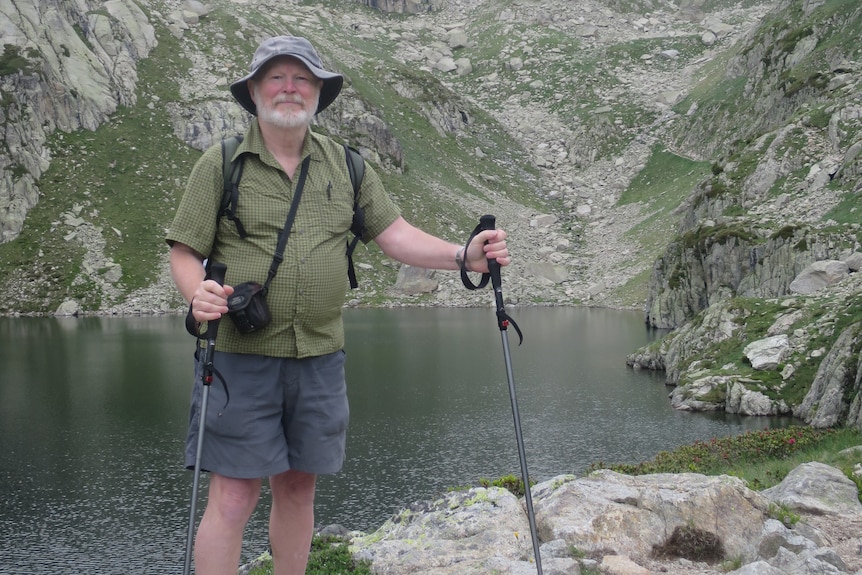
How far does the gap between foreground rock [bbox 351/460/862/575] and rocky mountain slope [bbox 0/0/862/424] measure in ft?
111

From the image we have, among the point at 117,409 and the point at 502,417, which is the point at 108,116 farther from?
the point at 502,417

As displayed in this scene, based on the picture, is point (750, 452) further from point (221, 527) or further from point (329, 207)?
point (221, 527)

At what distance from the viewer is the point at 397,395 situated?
45.8 meters

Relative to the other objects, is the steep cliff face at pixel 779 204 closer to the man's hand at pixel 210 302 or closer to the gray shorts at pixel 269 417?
the gray shorts at pixel 269 417

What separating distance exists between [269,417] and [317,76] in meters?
2.44

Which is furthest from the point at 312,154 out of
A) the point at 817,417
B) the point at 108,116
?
the point at 108,116

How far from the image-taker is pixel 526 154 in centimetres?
16725

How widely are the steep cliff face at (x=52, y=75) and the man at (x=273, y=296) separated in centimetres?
12659

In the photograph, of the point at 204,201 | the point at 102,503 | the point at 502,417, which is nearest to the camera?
the point at 204,201

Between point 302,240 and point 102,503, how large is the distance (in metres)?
25.5

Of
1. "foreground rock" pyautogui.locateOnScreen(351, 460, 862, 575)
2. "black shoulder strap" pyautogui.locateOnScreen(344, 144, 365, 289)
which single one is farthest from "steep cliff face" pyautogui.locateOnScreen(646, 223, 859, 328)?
"black shoulder strap" pyautogui.locateOnScreen(344, 144, 365, 289)

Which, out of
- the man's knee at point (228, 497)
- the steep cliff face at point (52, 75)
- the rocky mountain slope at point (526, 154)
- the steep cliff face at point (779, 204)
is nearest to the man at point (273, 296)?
the man's knee at point (228, 497)

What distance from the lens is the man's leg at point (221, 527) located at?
5184mm

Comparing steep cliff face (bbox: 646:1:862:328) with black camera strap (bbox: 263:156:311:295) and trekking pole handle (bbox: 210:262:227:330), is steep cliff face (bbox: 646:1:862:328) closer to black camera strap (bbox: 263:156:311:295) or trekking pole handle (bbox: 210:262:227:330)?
black camera strap (bbox: 263:156:311:295)
